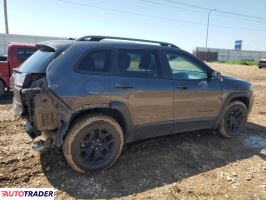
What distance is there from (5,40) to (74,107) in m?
25.3

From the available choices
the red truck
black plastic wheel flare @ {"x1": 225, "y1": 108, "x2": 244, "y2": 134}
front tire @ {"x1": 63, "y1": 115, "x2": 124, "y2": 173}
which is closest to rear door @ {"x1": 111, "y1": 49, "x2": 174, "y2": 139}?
front tire @ {"x1": 63, "y1": 115, "x2": 124, "y2": 173}

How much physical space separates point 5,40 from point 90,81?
2522 cm

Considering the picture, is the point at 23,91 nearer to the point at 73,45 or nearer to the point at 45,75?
the point at 45,75

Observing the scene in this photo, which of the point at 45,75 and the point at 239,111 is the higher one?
the point at 45,75

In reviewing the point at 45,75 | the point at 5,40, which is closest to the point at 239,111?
the point at 45,75

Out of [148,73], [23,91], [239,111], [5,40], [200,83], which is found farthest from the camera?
[5,40]

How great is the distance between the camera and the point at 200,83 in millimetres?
5090

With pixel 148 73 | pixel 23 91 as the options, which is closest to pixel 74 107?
pixel 23 91

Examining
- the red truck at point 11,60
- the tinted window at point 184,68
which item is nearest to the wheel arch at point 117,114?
the tinted window at point 184,68

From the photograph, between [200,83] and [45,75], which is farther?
[200,83]

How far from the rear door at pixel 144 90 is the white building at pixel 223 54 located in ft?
184

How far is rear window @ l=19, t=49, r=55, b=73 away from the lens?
3975mm

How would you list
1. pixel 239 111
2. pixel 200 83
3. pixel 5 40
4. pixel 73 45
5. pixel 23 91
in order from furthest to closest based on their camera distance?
pixel 5 40 → pixel 239 111 → pixel 200 83 → pixel 73 45 → pixel 23 91

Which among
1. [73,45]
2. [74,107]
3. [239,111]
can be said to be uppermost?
[73,45]
